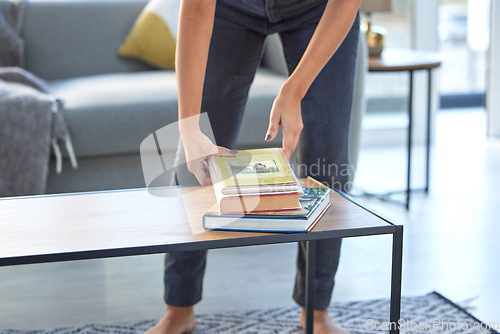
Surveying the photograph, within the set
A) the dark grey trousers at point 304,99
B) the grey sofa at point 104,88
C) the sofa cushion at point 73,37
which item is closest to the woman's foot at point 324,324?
the dark grey trousers at point 304,99

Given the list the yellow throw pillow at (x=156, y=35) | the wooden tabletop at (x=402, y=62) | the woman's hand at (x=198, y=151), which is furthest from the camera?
the yellow throw pillow at (x=156, y=35)

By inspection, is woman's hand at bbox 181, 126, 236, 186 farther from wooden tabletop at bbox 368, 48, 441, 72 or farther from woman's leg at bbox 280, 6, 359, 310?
wooden tabletop at bbox 368, 48, 441, 72

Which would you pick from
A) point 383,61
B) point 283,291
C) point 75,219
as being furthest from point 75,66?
point 75,219

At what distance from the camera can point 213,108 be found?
1.17m

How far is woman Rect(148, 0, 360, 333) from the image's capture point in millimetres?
1045

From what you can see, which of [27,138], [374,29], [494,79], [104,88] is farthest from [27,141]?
[494,79]

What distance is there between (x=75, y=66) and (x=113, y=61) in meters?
0.16

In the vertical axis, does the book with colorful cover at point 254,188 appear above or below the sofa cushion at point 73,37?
below

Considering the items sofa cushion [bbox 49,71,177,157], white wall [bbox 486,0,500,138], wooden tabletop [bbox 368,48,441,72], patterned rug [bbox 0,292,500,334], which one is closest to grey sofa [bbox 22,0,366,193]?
sofa cushion [bbox 49,71,177,157]

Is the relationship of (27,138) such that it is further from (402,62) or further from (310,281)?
(402,62)

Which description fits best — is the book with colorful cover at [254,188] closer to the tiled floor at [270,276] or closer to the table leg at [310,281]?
the table leg at [310,281]

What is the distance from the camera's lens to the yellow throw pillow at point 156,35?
2430 millimetres

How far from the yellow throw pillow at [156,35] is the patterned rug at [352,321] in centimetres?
138

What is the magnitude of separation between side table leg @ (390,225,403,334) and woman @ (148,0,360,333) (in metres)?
0.32
